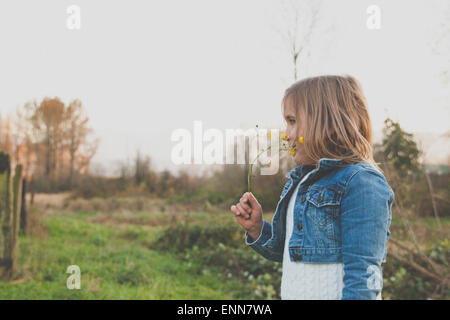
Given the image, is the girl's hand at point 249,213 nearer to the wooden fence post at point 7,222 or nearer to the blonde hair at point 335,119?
the blonde hair at point 335,119

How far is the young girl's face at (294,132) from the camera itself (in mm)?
1114

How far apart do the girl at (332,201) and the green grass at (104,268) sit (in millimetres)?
2727

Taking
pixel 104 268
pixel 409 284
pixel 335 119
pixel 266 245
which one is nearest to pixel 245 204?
pixel 266 245

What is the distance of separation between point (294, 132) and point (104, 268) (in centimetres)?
366

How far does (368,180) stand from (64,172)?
5049 mm

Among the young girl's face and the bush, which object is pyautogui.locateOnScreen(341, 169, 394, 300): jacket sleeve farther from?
the bush

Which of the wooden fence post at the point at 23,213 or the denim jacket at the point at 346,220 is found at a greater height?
the denim jacket at the point at 346,220

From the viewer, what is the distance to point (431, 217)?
4.30 meters

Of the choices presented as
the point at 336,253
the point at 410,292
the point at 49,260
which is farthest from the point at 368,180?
the point at 49,260

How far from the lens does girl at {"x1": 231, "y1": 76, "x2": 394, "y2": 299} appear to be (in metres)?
0.92

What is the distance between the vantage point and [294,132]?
3.66ft

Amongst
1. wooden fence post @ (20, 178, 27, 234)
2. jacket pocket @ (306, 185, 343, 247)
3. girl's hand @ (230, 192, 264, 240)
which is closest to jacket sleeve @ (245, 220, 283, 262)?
girl's hand @ (230, 192, 264, 240)

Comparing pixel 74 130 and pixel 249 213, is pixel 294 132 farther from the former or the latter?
pixel 74 130

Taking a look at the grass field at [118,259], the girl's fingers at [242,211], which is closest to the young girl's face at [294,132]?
the girl's fingers at [242,211]
